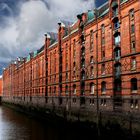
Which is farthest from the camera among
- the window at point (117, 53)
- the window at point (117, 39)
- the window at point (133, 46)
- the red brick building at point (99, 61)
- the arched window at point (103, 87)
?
the arched window at point (103, 87)

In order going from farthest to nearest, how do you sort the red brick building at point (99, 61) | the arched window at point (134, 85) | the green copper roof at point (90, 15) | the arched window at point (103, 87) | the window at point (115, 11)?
1. the green copper roof at point (90, 15)
2. the arched window at point (103, 87)
3. the window at point (115, 11)
4. the red brick building at point (99, 61)
5. the arched window at point (134, 85)

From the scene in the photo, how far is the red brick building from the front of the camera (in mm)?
27594

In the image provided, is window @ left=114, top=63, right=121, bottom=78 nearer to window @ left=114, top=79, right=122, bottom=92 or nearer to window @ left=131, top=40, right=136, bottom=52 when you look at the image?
window @ left=114, top=79, right=122, bottom=92

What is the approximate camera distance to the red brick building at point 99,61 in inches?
1086

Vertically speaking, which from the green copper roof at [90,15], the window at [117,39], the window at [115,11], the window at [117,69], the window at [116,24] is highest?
the green copper roof at [90,15]

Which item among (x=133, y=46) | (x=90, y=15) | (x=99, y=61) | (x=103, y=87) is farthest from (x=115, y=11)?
(x=103, y=87)

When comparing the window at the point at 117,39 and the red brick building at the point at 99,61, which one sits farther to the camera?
the window at the point at 117,39

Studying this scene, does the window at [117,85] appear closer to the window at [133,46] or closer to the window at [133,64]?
the window at [133,64]

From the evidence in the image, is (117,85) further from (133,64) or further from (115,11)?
(115,11)

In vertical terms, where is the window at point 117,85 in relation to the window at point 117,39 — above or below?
below

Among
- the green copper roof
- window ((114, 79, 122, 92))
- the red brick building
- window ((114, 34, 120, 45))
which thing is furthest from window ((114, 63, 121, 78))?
the green copper roof

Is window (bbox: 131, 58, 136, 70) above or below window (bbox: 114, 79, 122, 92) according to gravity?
above

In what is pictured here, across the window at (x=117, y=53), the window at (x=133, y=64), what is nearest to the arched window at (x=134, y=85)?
the window at (x=133, y=64)

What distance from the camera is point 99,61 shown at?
33250 mm
